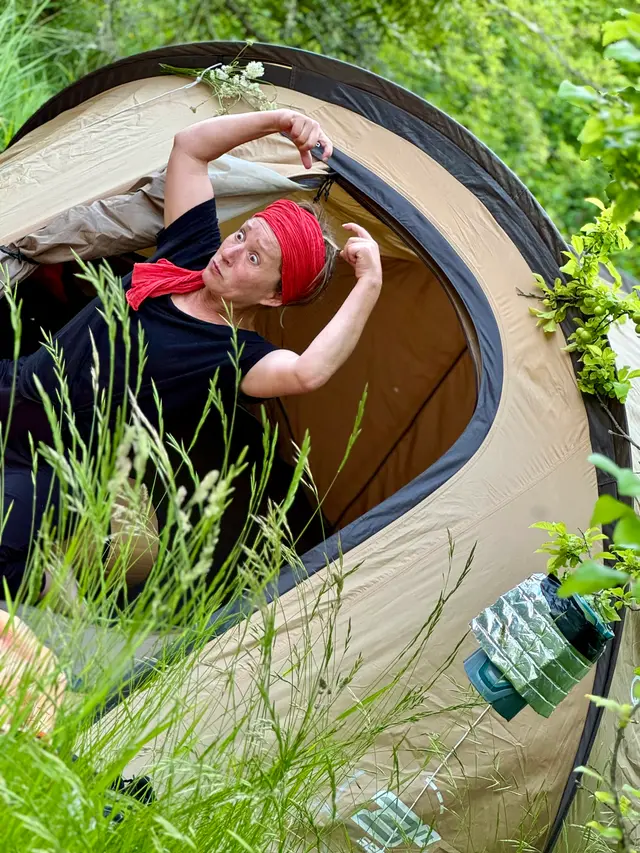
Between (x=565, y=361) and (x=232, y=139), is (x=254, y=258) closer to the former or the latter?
(x=232, y=139)

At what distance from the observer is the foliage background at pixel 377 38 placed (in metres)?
3.71

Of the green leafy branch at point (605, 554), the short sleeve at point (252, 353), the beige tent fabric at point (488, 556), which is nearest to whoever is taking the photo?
the green leafy branch at point (605, 554)

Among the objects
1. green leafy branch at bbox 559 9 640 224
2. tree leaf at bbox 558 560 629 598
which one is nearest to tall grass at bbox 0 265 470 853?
tree leaf at bbox 558 560 629 598

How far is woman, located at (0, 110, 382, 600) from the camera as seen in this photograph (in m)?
1.71

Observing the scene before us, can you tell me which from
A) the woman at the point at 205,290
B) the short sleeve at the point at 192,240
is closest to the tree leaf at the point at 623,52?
the woman at the point at 205,290

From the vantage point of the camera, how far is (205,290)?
1.82m

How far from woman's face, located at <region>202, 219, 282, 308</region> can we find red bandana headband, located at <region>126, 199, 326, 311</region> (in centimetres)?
2

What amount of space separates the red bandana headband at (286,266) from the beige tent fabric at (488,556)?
0.83 ft

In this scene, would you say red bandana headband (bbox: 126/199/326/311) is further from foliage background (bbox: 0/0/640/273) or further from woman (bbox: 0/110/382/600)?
foliage background (bbox: 0/0/640/273)

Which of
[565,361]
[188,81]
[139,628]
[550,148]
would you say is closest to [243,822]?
[139,628]

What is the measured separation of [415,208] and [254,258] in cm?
37

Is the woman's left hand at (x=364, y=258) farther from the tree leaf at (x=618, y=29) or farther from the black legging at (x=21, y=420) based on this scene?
the tree leaf at (x=618, y=29)

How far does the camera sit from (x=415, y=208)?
6.14 feet

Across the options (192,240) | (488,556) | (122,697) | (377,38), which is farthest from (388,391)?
(377,38)
